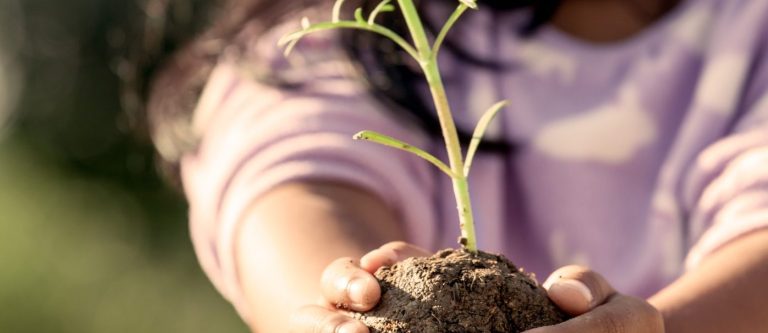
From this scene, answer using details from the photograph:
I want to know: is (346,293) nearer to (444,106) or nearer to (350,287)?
(350,287)

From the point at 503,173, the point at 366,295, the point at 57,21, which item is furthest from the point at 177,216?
the point at 366,295

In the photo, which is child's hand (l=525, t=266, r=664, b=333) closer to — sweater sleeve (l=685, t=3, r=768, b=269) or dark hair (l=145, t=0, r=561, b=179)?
sweater sleeve (l=685, t=3, r=768, b=269)

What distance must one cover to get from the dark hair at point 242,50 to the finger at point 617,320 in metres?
0.65

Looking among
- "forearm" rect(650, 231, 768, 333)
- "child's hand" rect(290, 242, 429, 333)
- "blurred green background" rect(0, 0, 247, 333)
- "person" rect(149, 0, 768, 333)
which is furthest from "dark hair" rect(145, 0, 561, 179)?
"blurred green background" rect(0, 0, 247, 333)

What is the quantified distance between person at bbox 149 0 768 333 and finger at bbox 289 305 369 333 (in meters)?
0.36

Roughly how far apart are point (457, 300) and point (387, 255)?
10 centimetres

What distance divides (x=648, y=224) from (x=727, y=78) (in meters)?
0.22

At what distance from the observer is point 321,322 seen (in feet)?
2.43

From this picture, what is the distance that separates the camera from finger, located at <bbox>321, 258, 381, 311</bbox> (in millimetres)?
729

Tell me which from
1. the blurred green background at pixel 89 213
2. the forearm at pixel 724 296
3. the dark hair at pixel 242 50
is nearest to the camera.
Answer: the forearm at pixel 724 296

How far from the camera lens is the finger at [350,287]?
729 millimetres

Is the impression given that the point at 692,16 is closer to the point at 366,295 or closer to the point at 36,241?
the point at 366,295

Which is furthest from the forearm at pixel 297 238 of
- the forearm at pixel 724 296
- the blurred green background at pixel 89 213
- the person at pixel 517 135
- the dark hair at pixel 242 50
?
the blurred green background at pixel 89 213

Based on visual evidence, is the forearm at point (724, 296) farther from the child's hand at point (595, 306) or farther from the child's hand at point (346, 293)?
the child's hand at point (346, 293)
